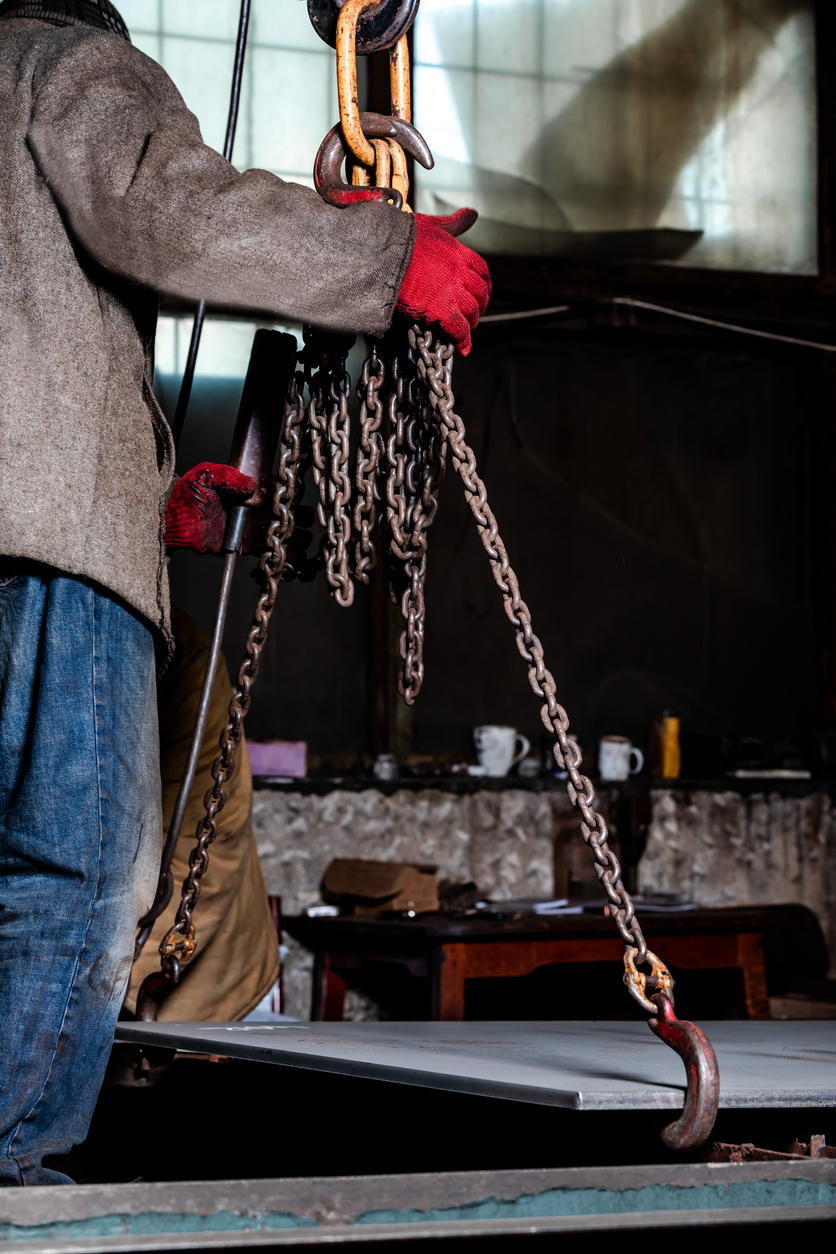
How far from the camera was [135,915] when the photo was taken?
1.78m

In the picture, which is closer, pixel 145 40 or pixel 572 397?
pixel 145 40

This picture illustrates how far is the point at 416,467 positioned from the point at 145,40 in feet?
11.8

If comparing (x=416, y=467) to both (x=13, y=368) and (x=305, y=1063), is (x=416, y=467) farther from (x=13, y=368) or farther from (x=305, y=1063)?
Answer: (x=305, y=1063)

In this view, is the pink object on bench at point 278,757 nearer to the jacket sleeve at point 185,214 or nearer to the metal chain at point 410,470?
the metal chain at point 410,470

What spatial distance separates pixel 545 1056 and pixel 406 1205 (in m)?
0.53

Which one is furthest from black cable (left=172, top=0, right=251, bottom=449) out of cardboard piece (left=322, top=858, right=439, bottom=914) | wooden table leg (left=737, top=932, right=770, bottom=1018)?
wooden table leg (left=737, top=932, right=770, bottom=1018)

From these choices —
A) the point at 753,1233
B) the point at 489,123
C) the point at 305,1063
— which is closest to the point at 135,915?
the point at 305,1063

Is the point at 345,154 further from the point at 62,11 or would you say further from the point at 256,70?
the point at 256,70

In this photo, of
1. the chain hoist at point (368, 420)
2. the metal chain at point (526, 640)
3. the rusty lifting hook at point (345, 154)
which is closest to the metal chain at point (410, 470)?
the chain hoist at point (368, 420)

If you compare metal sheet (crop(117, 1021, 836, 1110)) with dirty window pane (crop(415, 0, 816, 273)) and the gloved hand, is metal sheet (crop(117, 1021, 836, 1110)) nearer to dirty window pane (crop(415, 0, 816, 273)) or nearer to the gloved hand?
the gloved hand

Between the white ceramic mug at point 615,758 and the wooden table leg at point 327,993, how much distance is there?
127cm

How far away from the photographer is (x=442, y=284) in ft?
6.02

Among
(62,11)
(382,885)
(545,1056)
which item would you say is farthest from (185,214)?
(382,885)

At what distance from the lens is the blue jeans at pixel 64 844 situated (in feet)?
5.42
